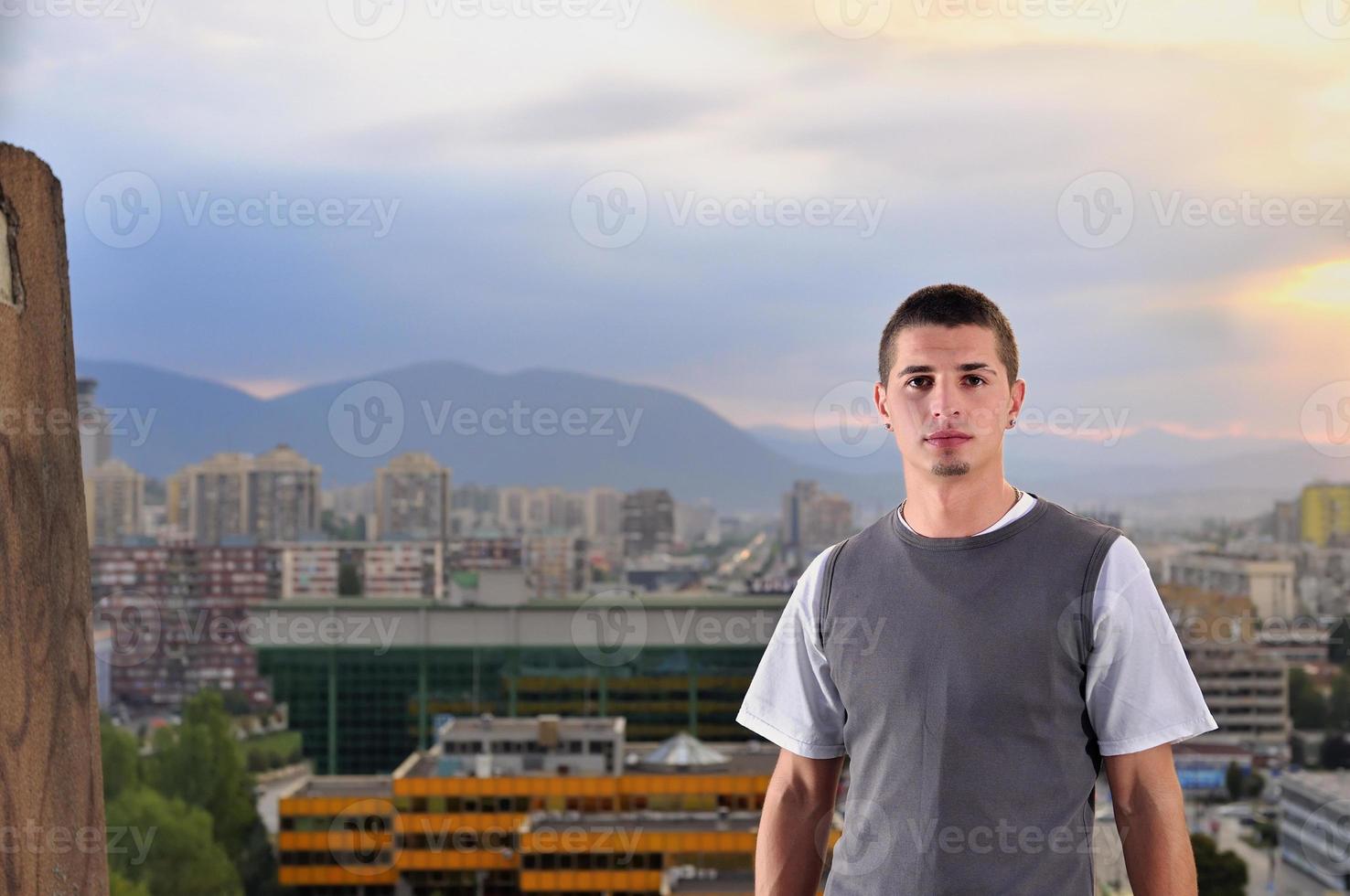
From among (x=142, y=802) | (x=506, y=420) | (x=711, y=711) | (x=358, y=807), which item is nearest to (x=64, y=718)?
(x=506, y=420)

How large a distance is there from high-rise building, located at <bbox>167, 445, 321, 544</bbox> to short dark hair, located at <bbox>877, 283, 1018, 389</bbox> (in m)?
27.5

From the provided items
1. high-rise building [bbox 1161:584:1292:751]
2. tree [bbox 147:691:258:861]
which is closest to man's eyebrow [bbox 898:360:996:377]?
tree [bbox 147:691:258:861]

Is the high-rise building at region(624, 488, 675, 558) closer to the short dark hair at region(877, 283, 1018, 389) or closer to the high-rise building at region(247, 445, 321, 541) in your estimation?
the high-rise building at region(247, 445, 321, 541)

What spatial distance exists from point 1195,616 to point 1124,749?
816 inches

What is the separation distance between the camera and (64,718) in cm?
A: 73

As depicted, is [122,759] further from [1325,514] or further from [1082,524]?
[1325,514]

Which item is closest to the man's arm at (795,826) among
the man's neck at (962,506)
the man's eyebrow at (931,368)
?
the man's neck at (962,506)

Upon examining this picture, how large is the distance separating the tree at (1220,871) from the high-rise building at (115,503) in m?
22.1

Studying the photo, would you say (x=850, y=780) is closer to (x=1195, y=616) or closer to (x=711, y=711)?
(x=711, y=711)

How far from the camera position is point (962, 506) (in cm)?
100

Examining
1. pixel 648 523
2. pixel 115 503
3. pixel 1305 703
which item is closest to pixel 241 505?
pixel 115 503

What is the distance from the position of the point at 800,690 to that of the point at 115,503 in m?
30.3

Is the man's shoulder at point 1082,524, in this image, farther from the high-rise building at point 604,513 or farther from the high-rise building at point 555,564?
the high-rise building at point 604,513

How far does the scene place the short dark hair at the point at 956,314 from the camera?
1007mm
